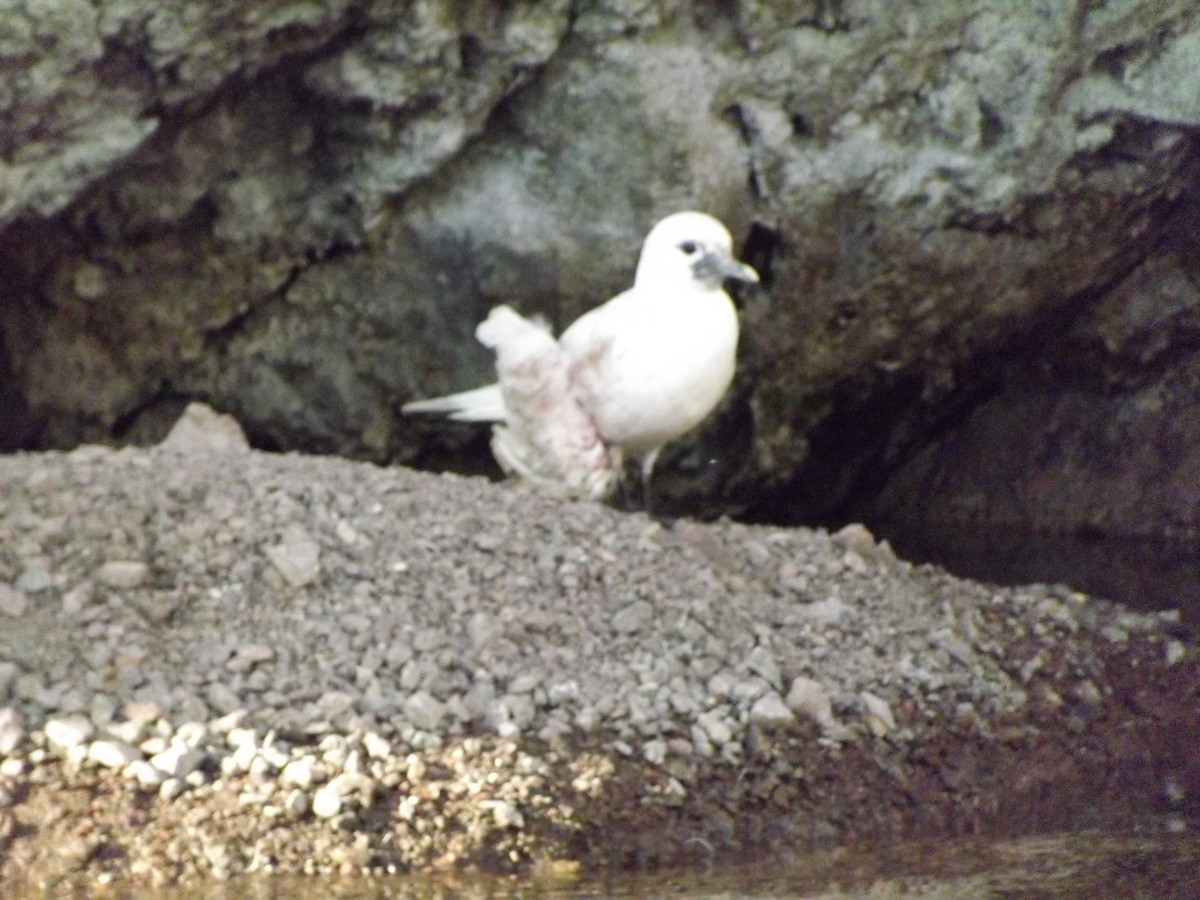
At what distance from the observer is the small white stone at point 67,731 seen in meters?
4.36

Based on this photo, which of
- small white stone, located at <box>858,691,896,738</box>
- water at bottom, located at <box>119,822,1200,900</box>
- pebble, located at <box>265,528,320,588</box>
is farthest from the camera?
pebble, located at <box>265,528,320,588</box>

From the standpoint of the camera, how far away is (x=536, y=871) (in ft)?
14.0

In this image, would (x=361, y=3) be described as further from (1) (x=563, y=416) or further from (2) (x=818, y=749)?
(2) (x=818, y=749)

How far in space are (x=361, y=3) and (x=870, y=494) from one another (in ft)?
10.7

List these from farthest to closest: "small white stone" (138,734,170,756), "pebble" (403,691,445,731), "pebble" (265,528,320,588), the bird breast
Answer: the bird breast < "pebble" (265,528,320,588) < "pebble" (403,691,445,731) < "small white stone" (138,734,170,756)

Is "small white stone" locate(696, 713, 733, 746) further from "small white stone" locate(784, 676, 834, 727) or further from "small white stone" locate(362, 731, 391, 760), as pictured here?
"small white stone" locate(362, 731, 391, 760)

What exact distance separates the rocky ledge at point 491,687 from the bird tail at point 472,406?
79 cm

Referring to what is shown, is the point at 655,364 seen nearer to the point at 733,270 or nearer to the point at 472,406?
the point at 733,270

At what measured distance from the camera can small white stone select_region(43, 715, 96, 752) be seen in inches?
171

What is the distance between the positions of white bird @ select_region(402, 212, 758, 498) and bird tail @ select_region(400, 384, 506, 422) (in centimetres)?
10

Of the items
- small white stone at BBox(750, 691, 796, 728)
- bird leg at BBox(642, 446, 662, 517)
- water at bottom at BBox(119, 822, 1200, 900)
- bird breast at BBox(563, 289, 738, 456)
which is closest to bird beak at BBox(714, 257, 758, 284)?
bird breast at BBox(563, 289, 738, 456)

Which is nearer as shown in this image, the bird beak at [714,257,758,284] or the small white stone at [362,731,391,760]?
the small white stone at [362,731,391,760]

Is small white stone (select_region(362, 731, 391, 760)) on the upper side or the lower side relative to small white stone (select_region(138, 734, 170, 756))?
lower

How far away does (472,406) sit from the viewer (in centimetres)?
676
